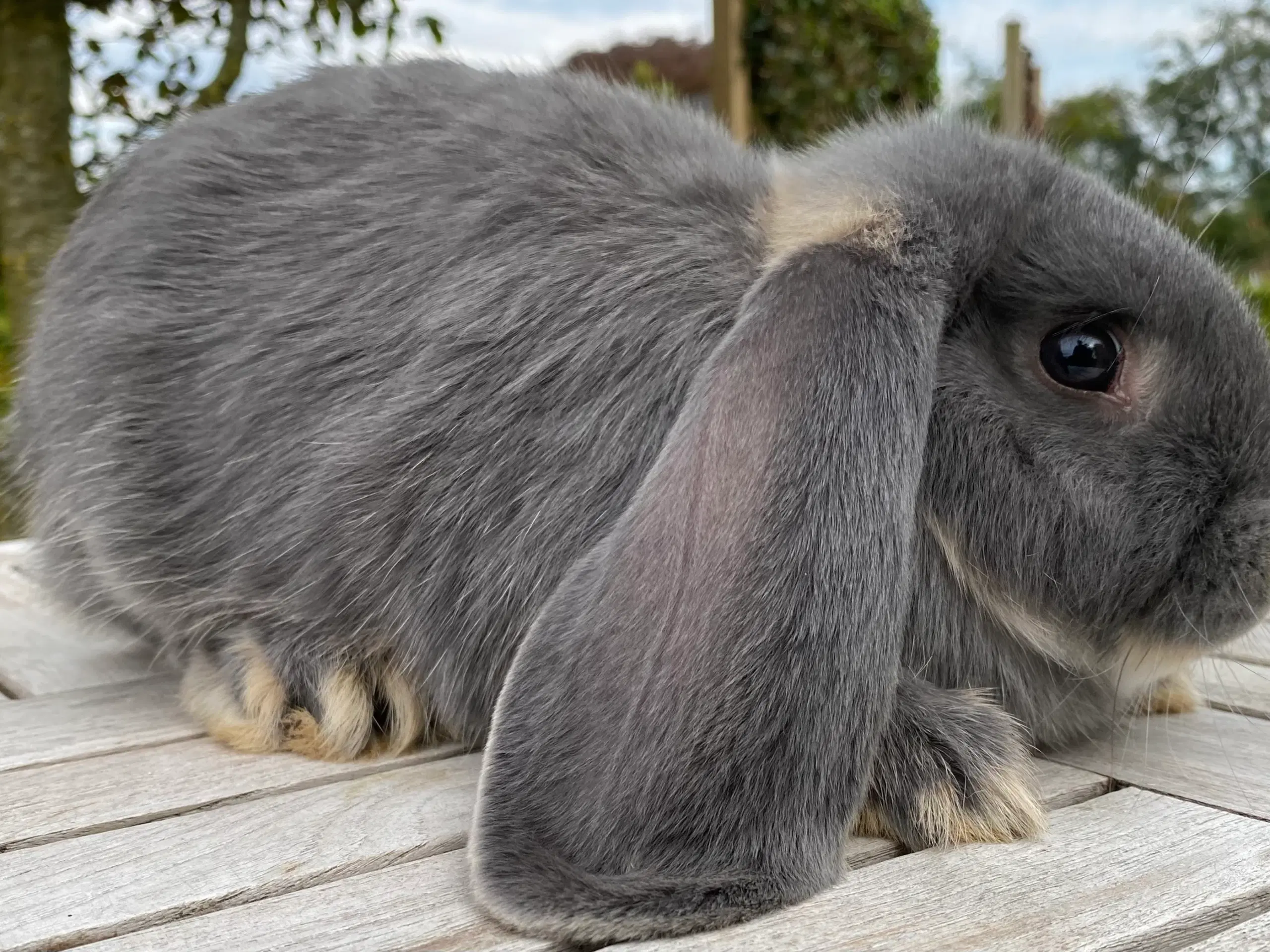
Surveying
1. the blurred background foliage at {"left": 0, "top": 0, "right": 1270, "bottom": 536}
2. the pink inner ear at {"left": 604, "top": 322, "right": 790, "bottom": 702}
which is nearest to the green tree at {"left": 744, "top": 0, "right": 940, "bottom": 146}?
the blurred background foliage at {"left": 0, "top": 0, "right": 1270, "bottom": 536}

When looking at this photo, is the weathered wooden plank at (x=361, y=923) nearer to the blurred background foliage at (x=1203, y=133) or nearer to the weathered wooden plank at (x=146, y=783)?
the weathered wooden plank at (x=146, y=783)

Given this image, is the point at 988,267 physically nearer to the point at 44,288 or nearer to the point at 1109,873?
the point at 1109,873

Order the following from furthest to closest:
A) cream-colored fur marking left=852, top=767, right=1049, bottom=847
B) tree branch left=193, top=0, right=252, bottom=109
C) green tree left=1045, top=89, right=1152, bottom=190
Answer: tree branch left=193, top=0, right=252, bottom=109 → green tree left=1045, top=89, right=1152, bottom=190 → cream-colored fur marking left=852, top=767, right=1049, bottom=847

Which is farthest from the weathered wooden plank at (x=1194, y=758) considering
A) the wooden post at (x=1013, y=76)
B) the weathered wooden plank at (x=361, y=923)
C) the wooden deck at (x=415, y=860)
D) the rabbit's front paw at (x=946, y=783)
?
the wooden post at (x=1013, y=76)

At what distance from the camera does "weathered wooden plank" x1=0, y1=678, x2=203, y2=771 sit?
1.64 m

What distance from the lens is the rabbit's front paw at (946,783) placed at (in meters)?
1.30

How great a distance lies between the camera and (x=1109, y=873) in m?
1.21

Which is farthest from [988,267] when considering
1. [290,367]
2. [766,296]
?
[290,367]

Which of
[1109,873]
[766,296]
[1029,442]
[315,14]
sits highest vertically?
[315,14]

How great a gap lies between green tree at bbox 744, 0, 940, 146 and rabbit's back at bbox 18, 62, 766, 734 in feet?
12.1

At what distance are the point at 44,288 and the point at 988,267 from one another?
1.59 metres

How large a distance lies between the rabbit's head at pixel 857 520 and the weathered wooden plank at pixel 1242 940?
12.8 inches

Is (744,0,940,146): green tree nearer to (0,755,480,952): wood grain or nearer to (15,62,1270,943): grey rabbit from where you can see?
(15,62,1270,943): grey rabbit

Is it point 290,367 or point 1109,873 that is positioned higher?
point 290,367
